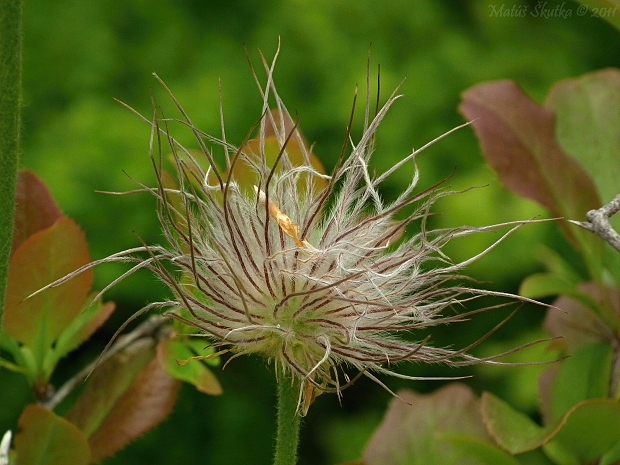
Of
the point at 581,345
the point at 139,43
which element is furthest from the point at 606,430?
the point at 139,43

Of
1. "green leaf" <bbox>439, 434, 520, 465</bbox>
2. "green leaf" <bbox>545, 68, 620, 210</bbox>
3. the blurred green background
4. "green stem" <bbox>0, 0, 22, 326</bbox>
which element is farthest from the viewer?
the blurred green background

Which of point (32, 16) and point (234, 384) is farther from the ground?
point (32, 16)

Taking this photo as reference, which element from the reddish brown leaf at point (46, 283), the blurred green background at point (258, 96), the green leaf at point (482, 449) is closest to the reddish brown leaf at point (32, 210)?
the reddish brown leaf at point (46, 283)

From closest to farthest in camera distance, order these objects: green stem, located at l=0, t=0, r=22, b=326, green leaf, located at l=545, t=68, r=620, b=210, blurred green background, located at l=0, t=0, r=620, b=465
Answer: green stem, located at l=0, t=0, r=22, b=326 < green leaf, located at l=545, t=68, r=620, b=210 < blurred green background, located at l=0, t=0, r=620, b=465

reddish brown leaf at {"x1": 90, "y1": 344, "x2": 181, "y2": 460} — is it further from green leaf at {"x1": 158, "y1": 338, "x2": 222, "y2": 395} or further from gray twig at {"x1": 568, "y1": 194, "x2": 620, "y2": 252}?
gray twig at {"x1": 568, "y1": 194, "x2": 620, "y2": 252}

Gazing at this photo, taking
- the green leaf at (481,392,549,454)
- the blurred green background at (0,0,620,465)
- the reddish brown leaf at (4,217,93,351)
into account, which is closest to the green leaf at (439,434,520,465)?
the green leaf at (481,392,549,454)

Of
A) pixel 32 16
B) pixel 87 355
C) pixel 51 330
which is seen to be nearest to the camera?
pixel 51 330

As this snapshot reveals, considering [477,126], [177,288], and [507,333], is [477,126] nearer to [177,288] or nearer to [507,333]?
[177,288]

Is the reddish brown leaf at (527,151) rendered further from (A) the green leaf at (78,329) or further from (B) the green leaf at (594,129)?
(A) the green leaf at (78,329)
